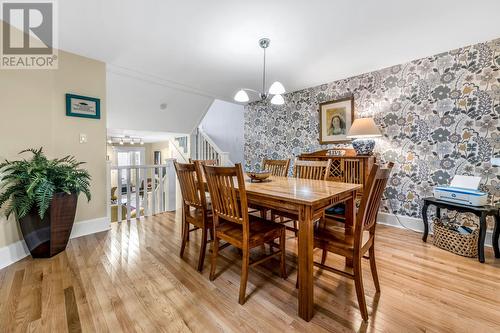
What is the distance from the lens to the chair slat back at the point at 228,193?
1.50m

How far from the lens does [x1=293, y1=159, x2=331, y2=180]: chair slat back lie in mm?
2475

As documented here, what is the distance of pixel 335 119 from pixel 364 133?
0.75 meters

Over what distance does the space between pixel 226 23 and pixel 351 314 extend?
260 cm

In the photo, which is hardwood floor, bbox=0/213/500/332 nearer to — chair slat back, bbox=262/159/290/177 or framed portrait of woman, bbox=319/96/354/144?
chair slat back, bbox=262/159/290/177

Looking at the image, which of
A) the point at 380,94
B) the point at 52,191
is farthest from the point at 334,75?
the point at 52,191

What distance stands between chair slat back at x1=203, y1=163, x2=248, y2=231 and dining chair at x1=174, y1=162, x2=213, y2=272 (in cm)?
27

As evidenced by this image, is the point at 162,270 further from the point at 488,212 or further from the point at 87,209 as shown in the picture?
the point at 488,212

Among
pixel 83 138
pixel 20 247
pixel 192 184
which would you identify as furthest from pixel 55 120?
pixel 192 184

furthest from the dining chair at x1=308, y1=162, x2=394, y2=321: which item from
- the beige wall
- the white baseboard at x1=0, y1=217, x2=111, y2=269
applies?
the beige wall

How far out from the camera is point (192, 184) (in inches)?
79.6

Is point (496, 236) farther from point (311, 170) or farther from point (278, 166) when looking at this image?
point (278, 166)

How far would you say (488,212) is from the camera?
208 centimetres

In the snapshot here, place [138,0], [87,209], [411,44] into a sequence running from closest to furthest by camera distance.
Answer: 1. [138,0]
2. [411,44]
3. [87,209]

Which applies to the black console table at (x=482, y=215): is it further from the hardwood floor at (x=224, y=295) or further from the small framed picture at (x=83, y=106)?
the small framed picture at (x=83, y=106)
